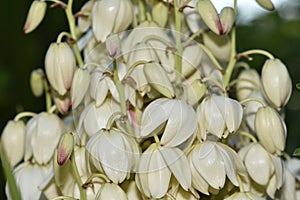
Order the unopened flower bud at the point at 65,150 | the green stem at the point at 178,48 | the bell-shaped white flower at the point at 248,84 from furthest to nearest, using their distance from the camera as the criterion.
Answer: the bell-shaped white flower at the point at 248,84 → the green stem at the point at 178,48 → the unopened flower bud at the point at 65,150

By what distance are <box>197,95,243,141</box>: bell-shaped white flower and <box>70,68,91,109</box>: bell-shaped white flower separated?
0.13m

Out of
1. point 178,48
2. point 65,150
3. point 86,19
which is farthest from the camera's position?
point 86,19

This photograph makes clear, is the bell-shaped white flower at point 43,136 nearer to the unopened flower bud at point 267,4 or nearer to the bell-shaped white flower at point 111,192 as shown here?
the bell-shaped white flower at point 111,192

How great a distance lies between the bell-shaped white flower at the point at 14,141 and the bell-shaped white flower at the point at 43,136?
0.02 metres

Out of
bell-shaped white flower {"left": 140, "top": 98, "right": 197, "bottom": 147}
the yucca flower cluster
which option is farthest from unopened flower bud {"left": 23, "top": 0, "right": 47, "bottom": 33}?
bell-shaped white flower {"left": 140, "top": 98, "right": 197, "bottom": 147}

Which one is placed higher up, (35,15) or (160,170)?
(35,15)

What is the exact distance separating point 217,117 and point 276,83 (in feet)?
0.37

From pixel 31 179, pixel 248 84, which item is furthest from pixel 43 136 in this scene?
pixel 248 84

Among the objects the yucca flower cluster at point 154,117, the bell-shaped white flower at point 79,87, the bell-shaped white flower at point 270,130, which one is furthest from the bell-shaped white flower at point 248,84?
the bell-shaped white flower at point 79,87

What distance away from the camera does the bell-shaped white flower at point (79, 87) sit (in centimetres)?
78

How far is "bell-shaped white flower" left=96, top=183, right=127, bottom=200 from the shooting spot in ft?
2.32

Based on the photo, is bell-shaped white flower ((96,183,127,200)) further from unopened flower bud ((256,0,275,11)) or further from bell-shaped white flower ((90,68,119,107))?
unopened flower bud ((256,0,275,11))

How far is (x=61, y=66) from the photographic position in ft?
2.69

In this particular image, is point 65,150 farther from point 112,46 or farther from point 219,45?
point 219,45
